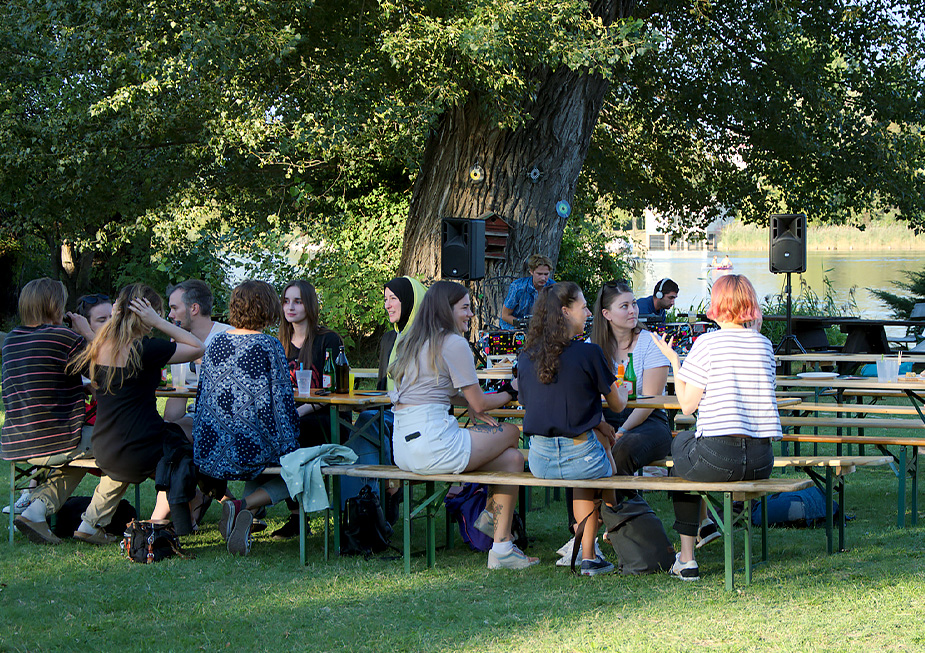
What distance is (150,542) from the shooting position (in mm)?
4746

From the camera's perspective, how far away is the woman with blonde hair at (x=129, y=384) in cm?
479

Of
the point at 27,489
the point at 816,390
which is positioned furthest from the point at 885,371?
the point at 27,489

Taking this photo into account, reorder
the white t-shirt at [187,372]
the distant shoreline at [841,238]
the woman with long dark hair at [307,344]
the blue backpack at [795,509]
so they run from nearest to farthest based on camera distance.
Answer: the blue backpack at [795,509]
the woman with long dark hair at [307,344]
the white t-shirt at [187,372]
the distant shoreline at [841,238]

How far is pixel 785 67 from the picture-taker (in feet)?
44.3

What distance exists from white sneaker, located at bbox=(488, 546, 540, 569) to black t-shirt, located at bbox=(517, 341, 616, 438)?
0.64 metres

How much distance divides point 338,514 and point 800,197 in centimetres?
1179

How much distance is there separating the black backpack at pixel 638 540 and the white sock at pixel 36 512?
2930 mm

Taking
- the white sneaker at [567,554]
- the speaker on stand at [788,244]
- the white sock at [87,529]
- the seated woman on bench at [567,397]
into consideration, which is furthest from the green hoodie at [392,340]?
the speaker on stand at [788,244]

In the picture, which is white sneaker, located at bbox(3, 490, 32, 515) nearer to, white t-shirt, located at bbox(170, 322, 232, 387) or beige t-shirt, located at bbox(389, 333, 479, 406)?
white t-shirt, located at bbox(170, 322, 232, 387)

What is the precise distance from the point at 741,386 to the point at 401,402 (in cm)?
149

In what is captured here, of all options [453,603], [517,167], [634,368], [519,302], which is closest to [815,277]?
[517,167]

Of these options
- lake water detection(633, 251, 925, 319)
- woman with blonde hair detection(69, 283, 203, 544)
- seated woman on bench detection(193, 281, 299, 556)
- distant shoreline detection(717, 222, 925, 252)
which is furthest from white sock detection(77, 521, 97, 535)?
distant shoreline detection(717, 222, 925, 252)

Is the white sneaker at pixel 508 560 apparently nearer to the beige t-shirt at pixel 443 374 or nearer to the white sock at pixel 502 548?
the white sock at pixel 502 548

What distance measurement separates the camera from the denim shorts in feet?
13.9
